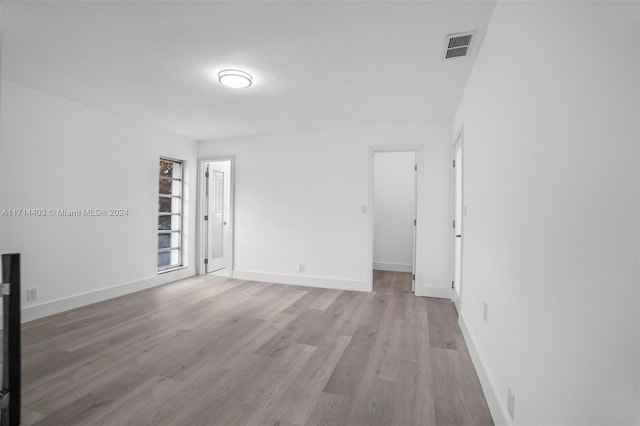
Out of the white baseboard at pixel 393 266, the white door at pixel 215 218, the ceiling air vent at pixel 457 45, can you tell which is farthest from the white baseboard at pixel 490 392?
the white door at pixel 215 218

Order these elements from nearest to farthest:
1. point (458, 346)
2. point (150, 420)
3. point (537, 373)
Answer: point (537, 373)
point (150, 420)
point (458, 346)

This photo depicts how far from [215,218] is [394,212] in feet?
12.3

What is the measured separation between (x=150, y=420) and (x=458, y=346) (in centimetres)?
245

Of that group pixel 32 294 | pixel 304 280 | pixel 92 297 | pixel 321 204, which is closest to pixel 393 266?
pixel 304 280

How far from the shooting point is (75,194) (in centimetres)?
369

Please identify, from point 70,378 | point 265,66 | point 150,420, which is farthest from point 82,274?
point 265,66

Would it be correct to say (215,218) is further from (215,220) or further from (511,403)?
(511,403)

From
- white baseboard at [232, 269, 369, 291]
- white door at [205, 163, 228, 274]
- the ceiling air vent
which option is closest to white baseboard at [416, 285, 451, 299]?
white baseboard at [232, 269, 369, 291]

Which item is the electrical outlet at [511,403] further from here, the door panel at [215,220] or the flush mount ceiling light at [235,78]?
the door panel at [215,220]

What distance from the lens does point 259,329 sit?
3080mm

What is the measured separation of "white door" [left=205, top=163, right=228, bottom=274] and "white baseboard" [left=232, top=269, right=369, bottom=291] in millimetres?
863

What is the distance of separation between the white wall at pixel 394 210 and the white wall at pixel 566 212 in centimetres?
442

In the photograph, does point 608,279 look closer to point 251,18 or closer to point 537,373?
point 537,373

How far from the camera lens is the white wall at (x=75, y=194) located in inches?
124
